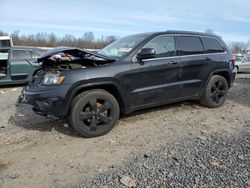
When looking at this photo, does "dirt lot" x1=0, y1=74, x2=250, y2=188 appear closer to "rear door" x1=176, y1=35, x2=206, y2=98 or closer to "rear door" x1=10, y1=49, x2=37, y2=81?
"rear door" x1=176, y1=35, x2=206, y2=98

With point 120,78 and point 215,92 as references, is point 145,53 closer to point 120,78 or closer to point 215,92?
point 120,78

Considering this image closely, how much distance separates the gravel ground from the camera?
329 centimetres

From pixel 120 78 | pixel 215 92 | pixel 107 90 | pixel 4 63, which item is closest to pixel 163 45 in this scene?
pixel 120 78

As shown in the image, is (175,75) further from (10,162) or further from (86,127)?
(10,162)

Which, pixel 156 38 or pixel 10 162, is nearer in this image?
pixel 10 162

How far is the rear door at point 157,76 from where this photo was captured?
5.11 m

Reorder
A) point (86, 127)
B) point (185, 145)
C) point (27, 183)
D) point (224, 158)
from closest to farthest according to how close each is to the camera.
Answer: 1. point (27, 183)
2. point (224, 158)
3. point (185, 145)
4. point (86, 127)

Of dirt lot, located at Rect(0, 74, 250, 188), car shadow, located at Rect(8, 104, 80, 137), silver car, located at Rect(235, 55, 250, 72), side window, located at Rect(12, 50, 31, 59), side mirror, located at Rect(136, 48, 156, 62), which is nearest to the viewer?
dirt lot, located at Rect(0, 74, 250, 188)

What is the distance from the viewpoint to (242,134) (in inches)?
192

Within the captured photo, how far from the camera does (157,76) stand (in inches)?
210

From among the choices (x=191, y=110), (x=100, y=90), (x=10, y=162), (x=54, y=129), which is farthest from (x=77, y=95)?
(x=191, y=110)

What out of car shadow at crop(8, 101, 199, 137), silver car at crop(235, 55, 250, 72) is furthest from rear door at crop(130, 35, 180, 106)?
silver car at crop(235, 55, 250, 72)

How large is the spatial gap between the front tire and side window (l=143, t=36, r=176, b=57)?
4.37ft

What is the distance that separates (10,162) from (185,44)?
13.1 feet
